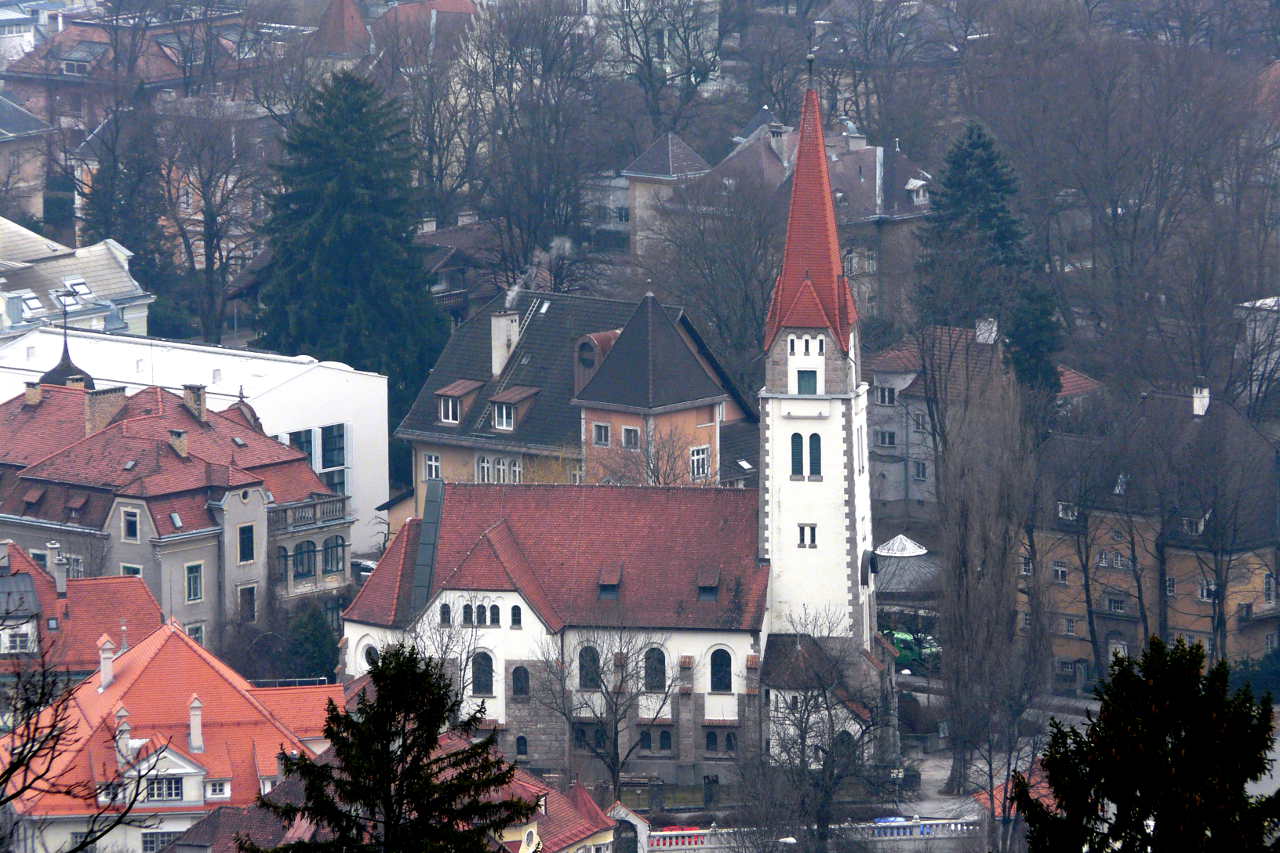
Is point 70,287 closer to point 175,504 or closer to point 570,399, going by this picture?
point 570,399

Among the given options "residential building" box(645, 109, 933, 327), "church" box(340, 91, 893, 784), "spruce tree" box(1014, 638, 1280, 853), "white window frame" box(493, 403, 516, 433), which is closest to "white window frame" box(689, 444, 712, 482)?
"white window frame" box(493, 403, 516, 433)

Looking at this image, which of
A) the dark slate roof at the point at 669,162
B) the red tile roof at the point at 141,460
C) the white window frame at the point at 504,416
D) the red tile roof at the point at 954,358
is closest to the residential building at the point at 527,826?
the red tile roof at the point at 141,460

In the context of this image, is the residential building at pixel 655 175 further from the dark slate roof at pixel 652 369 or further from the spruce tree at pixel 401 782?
the spruce tree at pixel 401 782

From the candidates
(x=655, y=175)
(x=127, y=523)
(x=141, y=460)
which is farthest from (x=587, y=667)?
(x=655, y=175)

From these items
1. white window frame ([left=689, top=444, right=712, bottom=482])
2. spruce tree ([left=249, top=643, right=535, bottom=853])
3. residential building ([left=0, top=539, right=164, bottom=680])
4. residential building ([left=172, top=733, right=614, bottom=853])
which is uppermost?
white window frame ([left=689, top=444, right=712, bottom=482])

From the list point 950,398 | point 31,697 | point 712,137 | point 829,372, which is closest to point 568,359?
point 950,398

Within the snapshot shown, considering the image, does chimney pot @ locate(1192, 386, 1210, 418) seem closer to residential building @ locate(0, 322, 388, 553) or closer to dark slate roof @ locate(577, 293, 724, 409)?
dark slate roof @ locate(577, 293, 724, 409)
